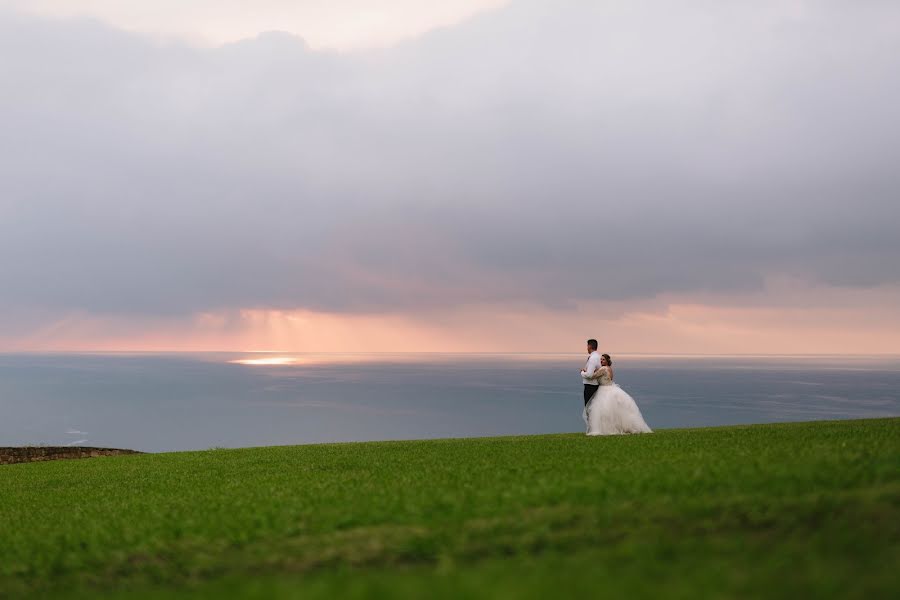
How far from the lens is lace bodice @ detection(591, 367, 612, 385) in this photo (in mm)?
29281

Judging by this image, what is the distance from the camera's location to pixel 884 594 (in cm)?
655

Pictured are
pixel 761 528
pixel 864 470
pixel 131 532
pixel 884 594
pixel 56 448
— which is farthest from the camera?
pixel 56 448

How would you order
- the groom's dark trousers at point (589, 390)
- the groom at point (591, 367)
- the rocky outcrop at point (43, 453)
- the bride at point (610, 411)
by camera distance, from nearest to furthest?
the groom at point (591, 367) → the bride at point (610, 411) → the groom's dark trousers at point (589, 390) → the rocky outcrop at point (43, 453)

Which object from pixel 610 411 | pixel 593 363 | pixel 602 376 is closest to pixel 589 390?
pixel 602 376

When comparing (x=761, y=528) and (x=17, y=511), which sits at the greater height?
(x=761, y=528)

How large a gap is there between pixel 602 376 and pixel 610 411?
1.49m

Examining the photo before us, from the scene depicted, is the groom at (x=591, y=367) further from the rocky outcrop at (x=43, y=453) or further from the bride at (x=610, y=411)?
the rocky outcrop at (x=43, y=453)

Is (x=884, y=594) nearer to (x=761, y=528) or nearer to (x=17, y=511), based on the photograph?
(x=761, y=528)

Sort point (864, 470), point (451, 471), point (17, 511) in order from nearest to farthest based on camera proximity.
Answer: point (864, 470) < point (451, 471) < point (17, 511)

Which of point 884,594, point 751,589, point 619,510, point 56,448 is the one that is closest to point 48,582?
point 619,510

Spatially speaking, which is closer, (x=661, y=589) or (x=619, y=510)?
(x=661, y=589)

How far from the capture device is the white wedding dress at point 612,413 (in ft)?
95.9

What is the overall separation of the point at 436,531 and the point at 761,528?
469 centimetres

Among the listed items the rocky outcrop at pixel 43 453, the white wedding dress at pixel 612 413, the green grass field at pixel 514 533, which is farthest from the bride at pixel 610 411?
the rocky outcrop at pixel 43 453
